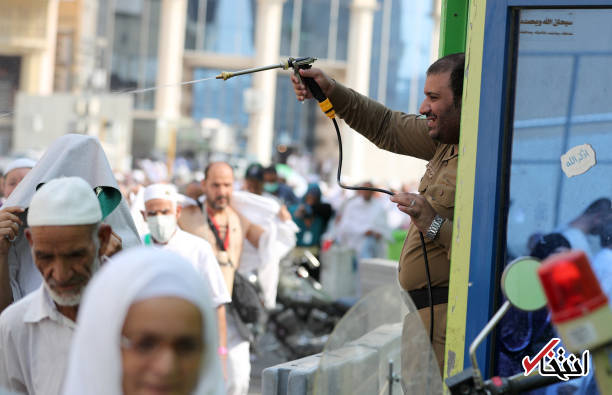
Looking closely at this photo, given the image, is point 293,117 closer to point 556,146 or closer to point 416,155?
point 416,155

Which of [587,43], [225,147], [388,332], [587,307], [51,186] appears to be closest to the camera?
[587,307]

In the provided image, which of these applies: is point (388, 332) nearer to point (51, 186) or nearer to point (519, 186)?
point (519, 186)

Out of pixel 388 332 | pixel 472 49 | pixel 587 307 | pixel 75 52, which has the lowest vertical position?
pixel 388 332

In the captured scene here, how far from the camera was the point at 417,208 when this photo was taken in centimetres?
355

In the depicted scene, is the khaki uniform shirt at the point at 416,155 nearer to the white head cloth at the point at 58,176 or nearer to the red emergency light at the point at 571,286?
the white head cloth at the point at 58,176

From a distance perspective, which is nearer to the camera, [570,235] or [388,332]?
[570,235]

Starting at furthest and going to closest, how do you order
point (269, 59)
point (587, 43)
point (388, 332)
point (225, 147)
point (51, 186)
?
point (269, 59) < point (225, 147) < point (388, 332) < point (587, 43) < point (51, 186)

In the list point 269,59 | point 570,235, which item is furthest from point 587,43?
point 269,59

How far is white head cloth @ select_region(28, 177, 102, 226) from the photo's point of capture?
9.19ft

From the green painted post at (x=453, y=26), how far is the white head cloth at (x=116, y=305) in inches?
108

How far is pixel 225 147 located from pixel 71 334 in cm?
4048

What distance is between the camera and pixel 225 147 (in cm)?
4322

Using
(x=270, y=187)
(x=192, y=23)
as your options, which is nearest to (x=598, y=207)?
(x=270, y=187)
